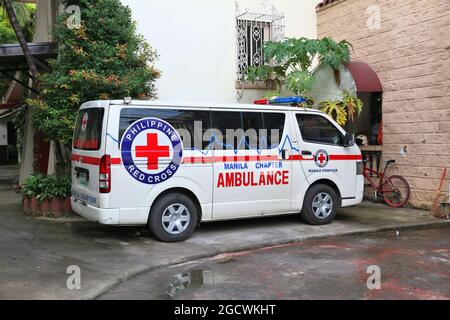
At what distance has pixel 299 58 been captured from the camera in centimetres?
1073

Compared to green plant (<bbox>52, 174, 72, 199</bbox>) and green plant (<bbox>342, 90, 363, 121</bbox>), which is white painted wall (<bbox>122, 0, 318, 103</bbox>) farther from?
green plant (<bbox>52, 174, 72, 199</bbox>)

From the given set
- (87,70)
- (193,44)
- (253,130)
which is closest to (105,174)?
(253,130)

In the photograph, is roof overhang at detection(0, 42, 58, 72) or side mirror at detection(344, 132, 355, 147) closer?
side mirror at detection(344, 132, 355, 147)

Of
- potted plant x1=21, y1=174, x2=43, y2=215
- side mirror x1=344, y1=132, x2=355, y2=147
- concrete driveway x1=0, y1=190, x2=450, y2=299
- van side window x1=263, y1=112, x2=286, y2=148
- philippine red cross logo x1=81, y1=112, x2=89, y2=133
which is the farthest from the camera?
potted plant x1=21, y1=174, x2=43, y2=215

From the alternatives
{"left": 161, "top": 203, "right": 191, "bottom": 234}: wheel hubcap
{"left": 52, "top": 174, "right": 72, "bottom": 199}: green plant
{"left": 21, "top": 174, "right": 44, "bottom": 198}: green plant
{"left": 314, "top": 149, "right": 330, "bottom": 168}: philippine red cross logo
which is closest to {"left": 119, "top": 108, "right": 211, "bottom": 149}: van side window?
{"left": 161, "top": 203, "right": 191, "bottom": 234}: wheel hubcap

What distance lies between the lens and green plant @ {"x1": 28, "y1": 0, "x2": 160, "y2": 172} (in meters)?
8.70

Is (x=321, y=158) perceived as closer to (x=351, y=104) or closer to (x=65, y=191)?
(x=351, y=104)

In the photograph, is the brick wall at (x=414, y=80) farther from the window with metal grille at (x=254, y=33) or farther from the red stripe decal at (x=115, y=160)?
the red stripe decal at (x=115, y=160)

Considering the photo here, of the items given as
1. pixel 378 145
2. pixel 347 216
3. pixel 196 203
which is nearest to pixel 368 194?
pixel 378 145

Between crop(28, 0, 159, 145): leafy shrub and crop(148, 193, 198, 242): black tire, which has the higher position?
crop(28, 0, 159, 145): leafy shrub

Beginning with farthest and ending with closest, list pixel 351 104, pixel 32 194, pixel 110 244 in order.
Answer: pixel 351 104
pixel 32 194
pixel 110 244

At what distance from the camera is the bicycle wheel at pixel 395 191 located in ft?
34.3

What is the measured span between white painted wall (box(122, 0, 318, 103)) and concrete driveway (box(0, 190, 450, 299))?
11.3 feet

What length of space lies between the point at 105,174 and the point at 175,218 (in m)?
1.21
